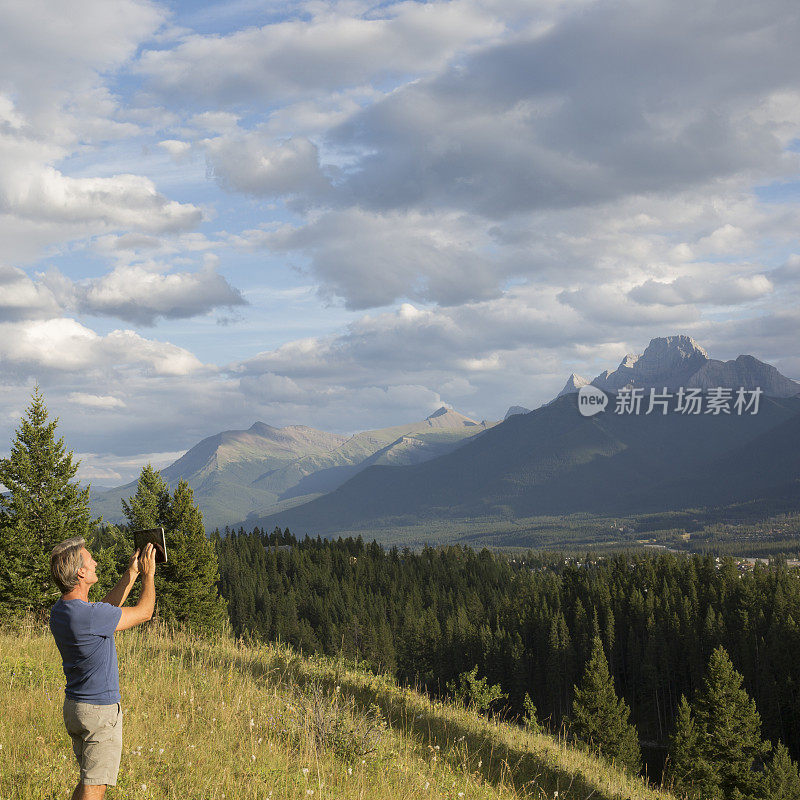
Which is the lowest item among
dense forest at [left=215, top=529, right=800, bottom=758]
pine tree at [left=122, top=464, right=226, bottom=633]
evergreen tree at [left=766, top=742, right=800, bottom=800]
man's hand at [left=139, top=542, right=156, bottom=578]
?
dense forest at [left=215, top=529, right=800, bottom=758]

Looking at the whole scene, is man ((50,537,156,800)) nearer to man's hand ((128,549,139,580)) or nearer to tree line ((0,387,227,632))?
man's hand ((128,549,139,580))

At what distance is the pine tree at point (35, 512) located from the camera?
31250 mm

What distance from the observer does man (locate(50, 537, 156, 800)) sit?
5777 millimetres

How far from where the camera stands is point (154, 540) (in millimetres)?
6457

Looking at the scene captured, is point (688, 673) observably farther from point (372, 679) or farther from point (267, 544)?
point (267, 544)

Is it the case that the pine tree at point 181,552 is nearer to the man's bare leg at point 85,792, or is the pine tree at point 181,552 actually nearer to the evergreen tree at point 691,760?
the evergreen tree at point 691,760

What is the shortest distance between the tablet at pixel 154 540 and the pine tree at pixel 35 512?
95.1 ft

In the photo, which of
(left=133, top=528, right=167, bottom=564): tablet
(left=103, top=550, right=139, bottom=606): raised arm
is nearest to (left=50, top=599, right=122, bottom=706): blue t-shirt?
(left=103, top=550, right=139, bottom=606): raised arm

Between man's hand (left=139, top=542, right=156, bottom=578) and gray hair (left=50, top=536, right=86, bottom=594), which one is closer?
gray hair (left=50, top=536, right=86, bottom=594)

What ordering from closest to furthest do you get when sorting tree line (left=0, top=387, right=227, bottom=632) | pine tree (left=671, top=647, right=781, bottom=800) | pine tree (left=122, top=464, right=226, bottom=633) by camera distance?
tree line (left=0, top=387, right=227, bottom=632) < pine tree (left=122, top=464, right=226, bottom=633) < pine tree (left=671, top=647, right=781, bottom=800)

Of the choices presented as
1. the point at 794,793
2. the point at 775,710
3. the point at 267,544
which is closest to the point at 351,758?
the point at 794,793

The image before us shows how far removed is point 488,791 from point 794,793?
52.6 metres

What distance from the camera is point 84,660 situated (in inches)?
231

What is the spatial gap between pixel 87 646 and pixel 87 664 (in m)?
0.21
